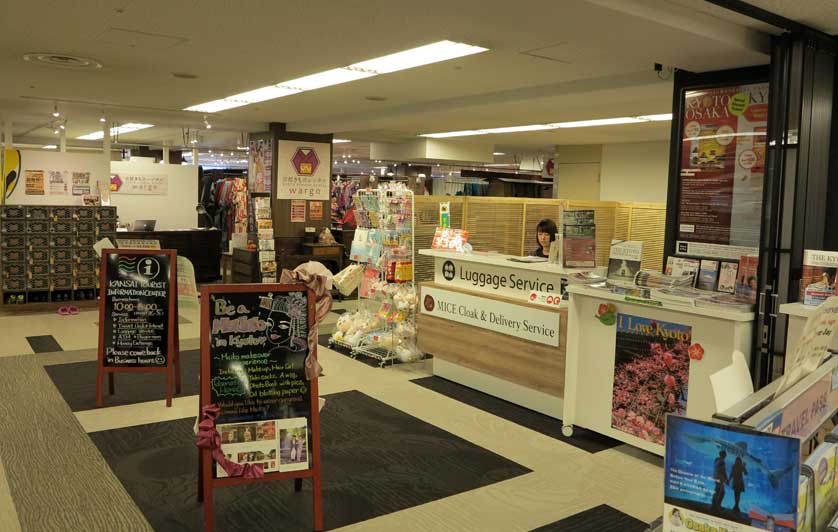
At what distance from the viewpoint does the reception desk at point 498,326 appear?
509 cm

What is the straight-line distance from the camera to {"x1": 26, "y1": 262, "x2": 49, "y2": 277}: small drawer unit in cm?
915

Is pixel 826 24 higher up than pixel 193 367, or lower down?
higher up

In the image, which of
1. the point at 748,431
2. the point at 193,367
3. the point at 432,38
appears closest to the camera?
the point at 748,431

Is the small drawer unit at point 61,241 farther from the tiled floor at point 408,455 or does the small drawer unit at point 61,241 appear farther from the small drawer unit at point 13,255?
the tiled floor at point 408,455

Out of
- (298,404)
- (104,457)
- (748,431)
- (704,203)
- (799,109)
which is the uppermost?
(799,109)

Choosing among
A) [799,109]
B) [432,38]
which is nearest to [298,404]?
[432,38]

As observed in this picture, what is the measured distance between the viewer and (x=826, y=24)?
4051 mm

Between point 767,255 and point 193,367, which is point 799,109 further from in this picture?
point 193,367

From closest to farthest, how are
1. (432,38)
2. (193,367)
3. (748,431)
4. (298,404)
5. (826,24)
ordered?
(748,431), (298,404), (826,24), (432,38), (193,367)

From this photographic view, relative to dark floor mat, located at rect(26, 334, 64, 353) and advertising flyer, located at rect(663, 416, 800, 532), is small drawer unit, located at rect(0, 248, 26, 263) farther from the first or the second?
advertising flyer, located at rect(663, 416, 800, 532)

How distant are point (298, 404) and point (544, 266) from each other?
8.05 feet

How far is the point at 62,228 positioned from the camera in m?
9.27

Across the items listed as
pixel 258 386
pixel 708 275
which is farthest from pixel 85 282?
pixel 708 275

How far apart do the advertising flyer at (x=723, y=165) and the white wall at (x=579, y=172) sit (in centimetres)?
733
